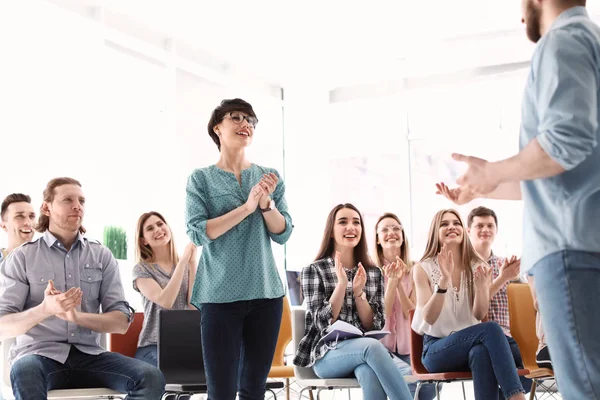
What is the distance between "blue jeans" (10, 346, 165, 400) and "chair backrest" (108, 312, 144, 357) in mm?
769

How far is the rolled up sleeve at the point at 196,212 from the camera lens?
2852mm

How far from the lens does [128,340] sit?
4164mm

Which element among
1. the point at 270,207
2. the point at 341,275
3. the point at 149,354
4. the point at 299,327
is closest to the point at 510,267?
the point at 341,275

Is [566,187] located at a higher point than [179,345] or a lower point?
higher

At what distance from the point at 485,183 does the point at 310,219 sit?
Result: 7.28m

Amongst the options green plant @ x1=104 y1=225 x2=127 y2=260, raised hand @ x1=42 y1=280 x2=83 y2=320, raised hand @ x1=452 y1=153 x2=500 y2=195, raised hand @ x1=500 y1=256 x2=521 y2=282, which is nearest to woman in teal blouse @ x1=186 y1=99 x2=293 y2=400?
raised hand @ x1=42 y1=280 x2=83 y2=320

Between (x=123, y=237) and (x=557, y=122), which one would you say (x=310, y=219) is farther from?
(x=557, y=122)

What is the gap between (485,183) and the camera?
1.62 metres

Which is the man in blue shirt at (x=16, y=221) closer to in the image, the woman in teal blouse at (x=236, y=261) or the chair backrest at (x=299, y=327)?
the chair backrest at (x=299, y=327)

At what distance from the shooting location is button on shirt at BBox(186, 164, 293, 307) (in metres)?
2.80

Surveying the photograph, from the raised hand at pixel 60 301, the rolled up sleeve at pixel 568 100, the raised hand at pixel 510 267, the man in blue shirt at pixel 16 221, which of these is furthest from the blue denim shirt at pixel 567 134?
the man in blue shirt at pixel 16 221

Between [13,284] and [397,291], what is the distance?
231 centimetres

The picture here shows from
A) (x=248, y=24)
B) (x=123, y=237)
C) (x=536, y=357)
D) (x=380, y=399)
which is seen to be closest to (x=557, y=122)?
(x=380, y=399)

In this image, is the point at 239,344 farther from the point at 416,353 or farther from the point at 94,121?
the point at 94,121
